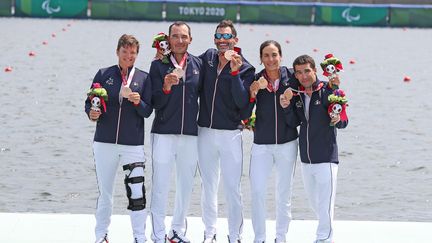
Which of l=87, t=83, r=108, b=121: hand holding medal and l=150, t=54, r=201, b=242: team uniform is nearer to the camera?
l=87, t=83, r=108, b=121: hand holding medal

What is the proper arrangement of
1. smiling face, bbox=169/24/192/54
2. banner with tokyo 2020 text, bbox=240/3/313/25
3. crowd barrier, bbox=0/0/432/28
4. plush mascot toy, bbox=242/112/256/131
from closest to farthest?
1. smiling face, bbox=169/24/192/54
2. plush mascot toy, bbox=242/112/256/131
3. crowd barrier, bbox=0/0/432/28
4. banner with tokyo 2020 text, bbox=240/3/313/25

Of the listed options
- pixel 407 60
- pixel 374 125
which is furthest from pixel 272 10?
pixel 374 125

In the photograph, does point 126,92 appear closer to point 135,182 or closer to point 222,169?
point 135,182

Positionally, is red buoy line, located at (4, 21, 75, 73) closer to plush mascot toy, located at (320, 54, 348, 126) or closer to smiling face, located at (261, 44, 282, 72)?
smiling face, located at (261, 44, 282, 72)

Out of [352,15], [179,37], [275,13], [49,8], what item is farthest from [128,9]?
[179,37]

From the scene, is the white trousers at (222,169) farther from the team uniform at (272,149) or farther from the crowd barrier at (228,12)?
the crowd barrier at (228,12)

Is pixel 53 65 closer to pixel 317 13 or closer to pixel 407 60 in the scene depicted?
pixel 407 60

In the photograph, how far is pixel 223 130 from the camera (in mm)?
8984

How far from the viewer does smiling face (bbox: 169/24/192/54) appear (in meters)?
8.88

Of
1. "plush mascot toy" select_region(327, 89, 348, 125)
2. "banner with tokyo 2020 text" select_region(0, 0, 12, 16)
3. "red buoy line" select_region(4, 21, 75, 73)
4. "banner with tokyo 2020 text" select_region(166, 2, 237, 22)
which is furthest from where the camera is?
"banner with tokyo 2020 text" select_region(166, 2, 237, 22)

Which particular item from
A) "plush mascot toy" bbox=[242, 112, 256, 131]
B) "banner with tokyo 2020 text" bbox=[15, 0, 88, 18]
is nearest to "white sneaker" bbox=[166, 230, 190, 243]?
"plush mascot toy" bbox=[242, 112, 256, 131]

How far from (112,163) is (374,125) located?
1247 cm

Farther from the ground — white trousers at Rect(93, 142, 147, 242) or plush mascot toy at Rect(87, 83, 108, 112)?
plush mascot toy at Rect(87, 83, 108, 112)

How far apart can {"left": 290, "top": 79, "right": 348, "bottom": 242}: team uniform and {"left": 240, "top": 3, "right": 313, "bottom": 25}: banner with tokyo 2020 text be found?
1461 inches
